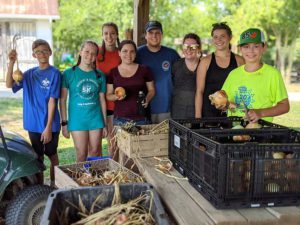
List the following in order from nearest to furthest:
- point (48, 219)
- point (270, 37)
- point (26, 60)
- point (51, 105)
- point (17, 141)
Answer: point (48, 219)
point (17, 141)
point (51, 105)
point (26, 60)
point (270, 37)

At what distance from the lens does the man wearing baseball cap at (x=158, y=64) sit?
15.1 ft

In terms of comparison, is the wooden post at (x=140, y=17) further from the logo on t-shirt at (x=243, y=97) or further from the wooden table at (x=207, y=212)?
the wooden table at (x=207, y=212)

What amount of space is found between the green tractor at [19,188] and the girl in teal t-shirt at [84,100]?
81cm

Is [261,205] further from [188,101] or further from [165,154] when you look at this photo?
[188,101]

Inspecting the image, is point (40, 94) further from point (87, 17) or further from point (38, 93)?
point (87, 17)

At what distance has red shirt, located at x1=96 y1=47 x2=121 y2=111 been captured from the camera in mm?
4906

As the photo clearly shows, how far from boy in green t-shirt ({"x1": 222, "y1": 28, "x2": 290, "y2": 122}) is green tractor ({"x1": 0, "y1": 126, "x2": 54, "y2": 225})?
6.66 feet

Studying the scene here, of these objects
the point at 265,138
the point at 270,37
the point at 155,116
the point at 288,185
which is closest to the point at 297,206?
the point at 288,185

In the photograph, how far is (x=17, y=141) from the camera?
12.6 ft

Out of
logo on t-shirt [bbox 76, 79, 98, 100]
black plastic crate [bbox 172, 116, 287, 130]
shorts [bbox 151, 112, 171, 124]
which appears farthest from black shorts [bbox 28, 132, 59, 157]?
black plastic crate [bbox 172, 116, 287, 130]

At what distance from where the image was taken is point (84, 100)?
4359mm

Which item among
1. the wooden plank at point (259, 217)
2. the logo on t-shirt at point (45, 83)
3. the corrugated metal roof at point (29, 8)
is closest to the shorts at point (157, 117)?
the logo on t-shirt at point (45, 83)

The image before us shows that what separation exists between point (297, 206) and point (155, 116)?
9.14 feet

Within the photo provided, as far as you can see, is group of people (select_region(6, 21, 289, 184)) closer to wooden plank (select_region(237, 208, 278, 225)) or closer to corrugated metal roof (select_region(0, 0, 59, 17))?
wooden plank (select_region(237, 208, 278, 225))
